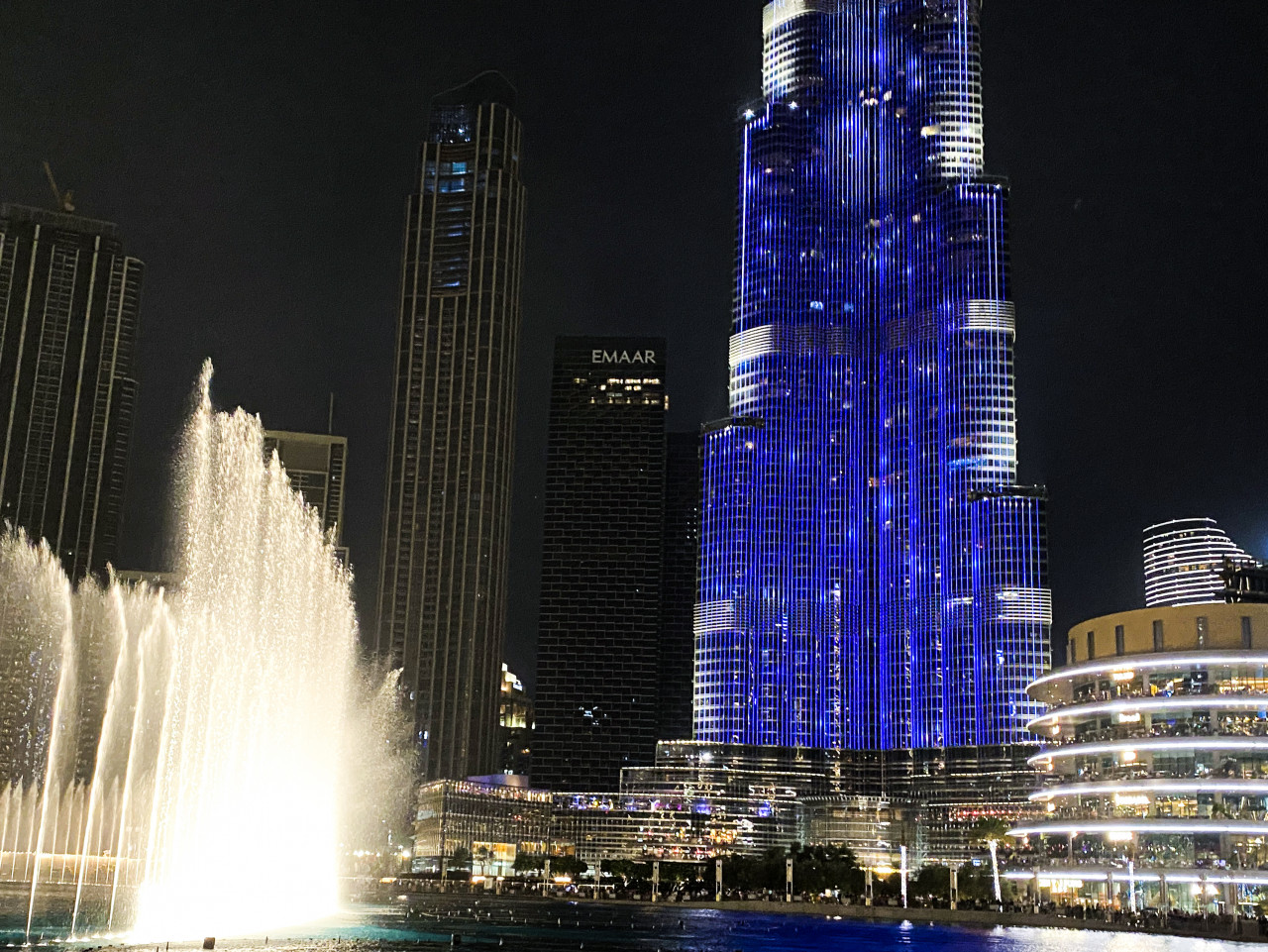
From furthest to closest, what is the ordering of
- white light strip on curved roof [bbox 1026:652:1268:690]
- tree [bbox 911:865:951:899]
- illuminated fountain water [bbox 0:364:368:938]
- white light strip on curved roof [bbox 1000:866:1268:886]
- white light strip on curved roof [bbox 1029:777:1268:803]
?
tree [bbox 911:865:951:899] < white light strip on curved roof [bbox 1026:652:1268:690] < white light strip on curved roof [bbox 1029:777:1268:803] < white light strip on curved roof [bbox 1000:866:1268:886] < illuminated fountain water [bbox 0:364:368:938]

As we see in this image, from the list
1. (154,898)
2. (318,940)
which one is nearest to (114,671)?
(154,898)

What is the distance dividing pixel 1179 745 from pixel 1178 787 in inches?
165

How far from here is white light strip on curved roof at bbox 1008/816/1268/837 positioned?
137m

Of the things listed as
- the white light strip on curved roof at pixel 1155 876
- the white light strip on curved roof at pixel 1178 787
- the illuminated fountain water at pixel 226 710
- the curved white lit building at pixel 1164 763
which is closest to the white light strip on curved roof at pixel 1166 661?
the curved white lit building at pixel 1164 763

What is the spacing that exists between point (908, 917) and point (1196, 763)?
3961 centimetres

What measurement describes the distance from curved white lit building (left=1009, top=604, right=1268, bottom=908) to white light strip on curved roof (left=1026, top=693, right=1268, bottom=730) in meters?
0.14

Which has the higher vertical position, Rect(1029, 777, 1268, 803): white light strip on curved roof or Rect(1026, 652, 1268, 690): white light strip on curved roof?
Rect(1026, 652, 1268, 690): white light strip on curved roof

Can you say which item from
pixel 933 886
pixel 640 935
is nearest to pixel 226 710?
pixel 640 935

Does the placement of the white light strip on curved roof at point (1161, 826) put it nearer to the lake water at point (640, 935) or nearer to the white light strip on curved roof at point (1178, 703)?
the white light strip on curved roof at point (1178, 703)

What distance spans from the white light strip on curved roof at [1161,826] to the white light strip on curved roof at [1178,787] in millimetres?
3043

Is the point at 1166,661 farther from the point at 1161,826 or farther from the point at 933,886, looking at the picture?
the point at 933,886

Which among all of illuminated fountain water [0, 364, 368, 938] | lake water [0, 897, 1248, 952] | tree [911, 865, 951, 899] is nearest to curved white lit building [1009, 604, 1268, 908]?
lake water [0, 897, 1248, 952]

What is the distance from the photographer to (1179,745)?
144000 mm

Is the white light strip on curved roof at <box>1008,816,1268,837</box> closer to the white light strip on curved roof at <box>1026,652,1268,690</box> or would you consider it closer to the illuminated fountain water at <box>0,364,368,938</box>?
the white light strip on curved roof at <box>1026,652,1268,690</box>
